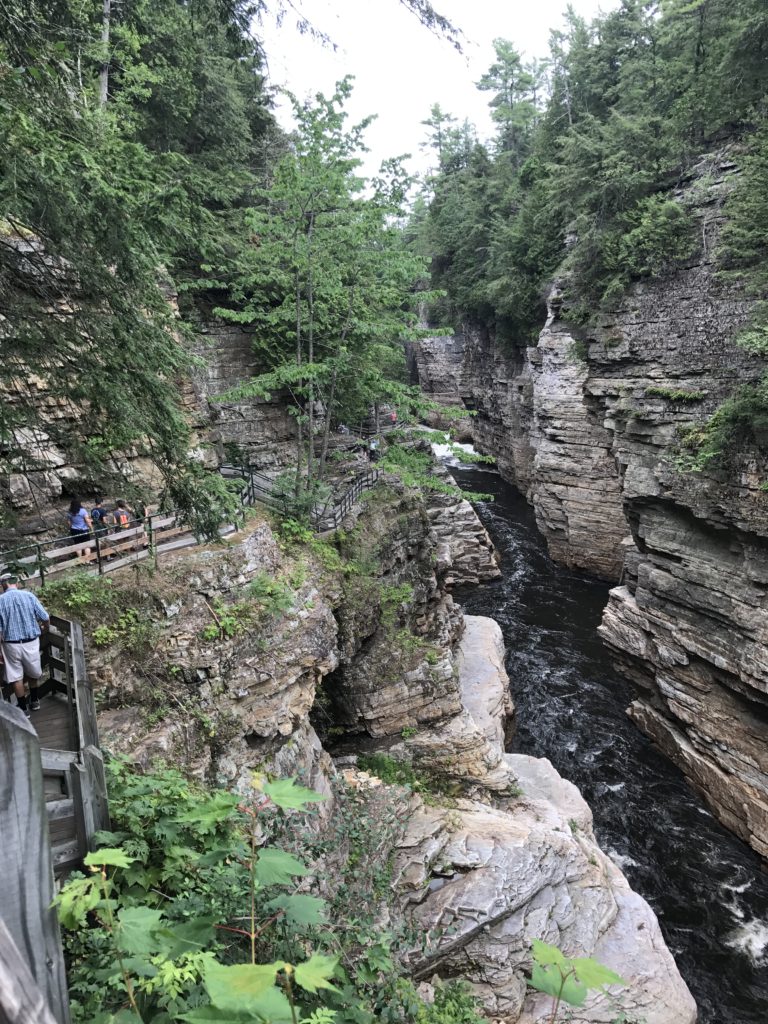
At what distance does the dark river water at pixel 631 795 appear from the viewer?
10.7 metres

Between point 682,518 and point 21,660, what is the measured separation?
16096 millimetres

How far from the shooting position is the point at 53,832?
3707mm

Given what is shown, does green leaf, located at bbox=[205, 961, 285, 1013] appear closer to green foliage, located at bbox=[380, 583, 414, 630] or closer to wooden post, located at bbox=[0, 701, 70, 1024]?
wooden post, located at bbox=[0, 701, 70, 1024]

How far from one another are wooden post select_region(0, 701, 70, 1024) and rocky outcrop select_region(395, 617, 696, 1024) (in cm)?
586

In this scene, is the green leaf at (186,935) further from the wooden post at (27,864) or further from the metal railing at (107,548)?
the metal railing at (107,548)

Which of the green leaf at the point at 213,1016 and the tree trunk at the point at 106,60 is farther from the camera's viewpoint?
the tree trunk at the point at 106,60

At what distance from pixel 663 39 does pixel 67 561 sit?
2805 centimetres

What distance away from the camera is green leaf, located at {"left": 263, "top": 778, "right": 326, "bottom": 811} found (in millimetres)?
2332

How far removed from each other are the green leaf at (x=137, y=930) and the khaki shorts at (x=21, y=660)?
4.83m

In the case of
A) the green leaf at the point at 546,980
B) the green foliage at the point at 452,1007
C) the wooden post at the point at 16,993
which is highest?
the wooden post at the point at 16,993

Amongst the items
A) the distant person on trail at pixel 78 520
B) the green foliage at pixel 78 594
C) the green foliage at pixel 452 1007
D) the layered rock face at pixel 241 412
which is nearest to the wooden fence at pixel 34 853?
the green foliage at pixel 452 1007

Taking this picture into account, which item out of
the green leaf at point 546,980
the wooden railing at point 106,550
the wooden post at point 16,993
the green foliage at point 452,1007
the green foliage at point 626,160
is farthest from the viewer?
the green foliage at point 626,160

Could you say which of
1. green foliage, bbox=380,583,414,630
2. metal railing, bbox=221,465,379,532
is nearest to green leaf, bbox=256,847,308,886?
metal railing, bbox=221,465,379,532

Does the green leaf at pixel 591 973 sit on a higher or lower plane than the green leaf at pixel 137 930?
lower
